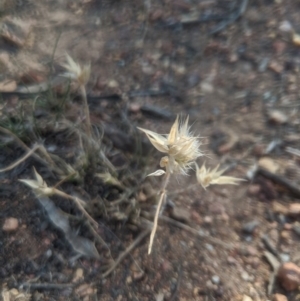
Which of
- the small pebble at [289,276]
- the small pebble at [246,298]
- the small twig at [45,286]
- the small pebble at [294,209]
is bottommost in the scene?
the small pebble at [246,298]

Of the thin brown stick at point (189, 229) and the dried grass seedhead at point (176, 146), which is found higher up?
the dried grass seedhead at point (176, 146)

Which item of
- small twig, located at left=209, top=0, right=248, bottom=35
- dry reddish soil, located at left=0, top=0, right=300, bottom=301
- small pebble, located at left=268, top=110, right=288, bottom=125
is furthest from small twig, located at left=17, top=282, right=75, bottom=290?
small twig, located at left=209, top=0, right=248, bottom=35

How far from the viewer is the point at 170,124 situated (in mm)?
1627

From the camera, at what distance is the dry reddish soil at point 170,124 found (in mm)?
1307

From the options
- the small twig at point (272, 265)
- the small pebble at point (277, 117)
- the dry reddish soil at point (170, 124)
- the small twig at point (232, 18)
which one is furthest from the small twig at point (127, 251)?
the small twig at point (232, 18)

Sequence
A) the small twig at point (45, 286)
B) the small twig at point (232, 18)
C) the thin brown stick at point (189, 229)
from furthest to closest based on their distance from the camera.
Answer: the small twig at point (232, 18), the thin brown stick at point (189, 229), the small twig at point (45, 286)

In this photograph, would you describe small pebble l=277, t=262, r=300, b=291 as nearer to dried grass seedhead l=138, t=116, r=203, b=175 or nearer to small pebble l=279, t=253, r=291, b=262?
small pebble l=279, t=253, r=291, b=262

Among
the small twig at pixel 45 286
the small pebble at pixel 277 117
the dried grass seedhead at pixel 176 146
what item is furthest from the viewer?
the small pebble at pixel 277 117

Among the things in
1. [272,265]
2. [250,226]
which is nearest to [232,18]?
[250,226]

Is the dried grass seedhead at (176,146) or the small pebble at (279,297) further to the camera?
the small pebble at (279,297)

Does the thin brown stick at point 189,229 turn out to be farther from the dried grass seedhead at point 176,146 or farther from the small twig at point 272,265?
the dried grass seedhead at point 176,146

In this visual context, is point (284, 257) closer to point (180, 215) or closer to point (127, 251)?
point (180, 215)

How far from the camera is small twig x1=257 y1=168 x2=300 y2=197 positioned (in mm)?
1463

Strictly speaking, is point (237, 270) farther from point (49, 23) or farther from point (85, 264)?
point (49, 23)
